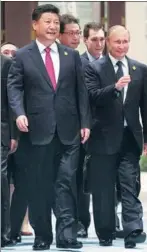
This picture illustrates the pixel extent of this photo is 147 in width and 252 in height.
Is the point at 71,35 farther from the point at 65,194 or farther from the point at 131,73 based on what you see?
the point at 65,194

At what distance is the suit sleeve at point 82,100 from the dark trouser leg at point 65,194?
23 cm

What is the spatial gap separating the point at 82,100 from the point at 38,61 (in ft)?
1.62

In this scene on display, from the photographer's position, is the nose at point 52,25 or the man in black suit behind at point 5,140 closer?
the nose at point 52,25

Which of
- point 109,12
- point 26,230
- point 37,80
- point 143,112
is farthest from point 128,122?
point 109,12

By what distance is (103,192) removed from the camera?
10523mm

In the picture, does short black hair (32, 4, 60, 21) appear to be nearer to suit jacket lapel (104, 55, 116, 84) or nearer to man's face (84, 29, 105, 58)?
suit jacket lapel (104, 55, 116, 84)

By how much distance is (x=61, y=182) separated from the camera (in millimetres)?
10039

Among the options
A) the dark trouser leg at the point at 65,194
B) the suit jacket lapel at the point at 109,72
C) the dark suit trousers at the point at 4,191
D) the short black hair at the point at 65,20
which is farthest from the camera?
the short black hair at the point at 65,20

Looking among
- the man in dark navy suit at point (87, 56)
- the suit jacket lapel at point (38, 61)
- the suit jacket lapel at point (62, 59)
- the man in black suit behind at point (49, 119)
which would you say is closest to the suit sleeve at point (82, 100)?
the man in black suit behind at point (49, 119)

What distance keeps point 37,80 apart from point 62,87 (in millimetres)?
223

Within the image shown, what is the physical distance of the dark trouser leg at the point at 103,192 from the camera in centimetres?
1046

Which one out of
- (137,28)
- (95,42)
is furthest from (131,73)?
(137,28)

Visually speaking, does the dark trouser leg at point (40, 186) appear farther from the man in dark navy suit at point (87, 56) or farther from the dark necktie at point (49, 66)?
the man in dark navy suit at point (87, 56)

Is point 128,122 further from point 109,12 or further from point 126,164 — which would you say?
point 109,12
